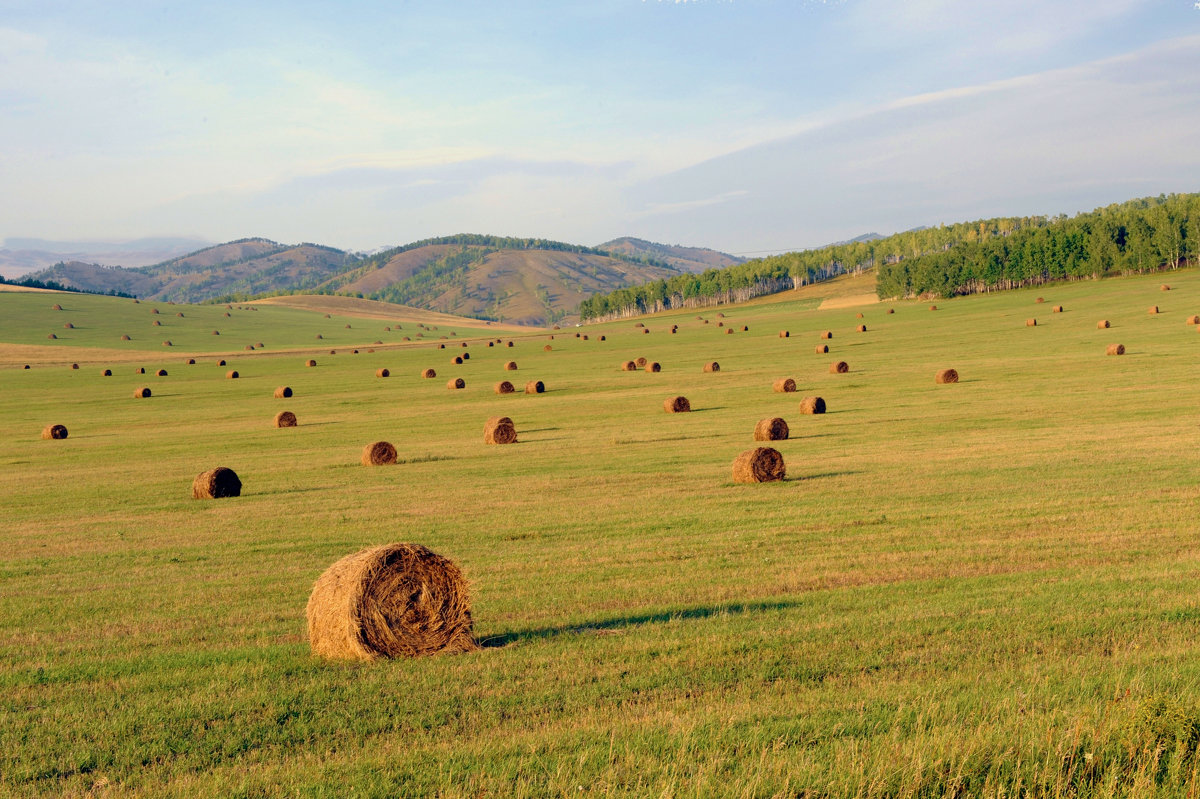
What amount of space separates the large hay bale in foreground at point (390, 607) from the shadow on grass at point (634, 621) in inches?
20.0

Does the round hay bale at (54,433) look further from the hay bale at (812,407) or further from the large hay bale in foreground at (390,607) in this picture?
the large hay bale in foreground at (390,607)

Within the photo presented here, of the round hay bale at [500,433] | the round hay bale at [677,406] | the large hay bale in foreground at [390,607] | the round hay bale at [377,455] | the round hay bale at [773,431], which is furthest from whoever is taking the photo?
the round hay bale at [677,406]

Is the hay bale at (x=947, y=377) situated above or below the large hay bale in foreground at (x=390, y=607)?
below

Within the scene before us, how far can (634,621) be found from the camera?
1328 centimetres

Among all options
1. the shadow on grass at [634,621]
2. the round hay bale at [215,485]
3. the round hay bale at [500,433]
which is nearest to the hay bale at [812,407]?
the round hay bale at [500,433]

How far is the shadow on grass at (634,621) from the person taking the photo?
41.8 ft

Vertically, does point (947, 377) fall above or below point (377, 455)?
below

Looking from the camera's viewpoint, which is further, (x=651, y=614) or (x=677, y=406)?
(x=677, y=406)

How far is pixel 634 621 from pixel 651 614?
18.2 inches

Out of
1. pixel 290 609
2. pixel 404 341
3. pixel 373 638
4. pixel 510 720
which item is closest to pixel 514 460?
pixel 290 609

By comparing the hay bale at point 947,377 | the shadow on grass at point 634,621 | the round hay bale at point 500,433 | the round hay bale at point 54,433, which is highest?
the round hay bale at point 54,433

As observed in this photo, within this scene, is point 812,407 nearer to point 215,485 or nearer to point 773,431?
point 773,431

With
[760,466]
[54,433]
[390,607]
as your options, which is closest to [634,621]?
[390,607]

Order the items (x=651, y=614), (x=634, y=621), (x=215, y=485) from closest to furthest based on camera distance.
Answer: (x=634, y=621) → (x=651, y=614) → (x=215, y=485)
